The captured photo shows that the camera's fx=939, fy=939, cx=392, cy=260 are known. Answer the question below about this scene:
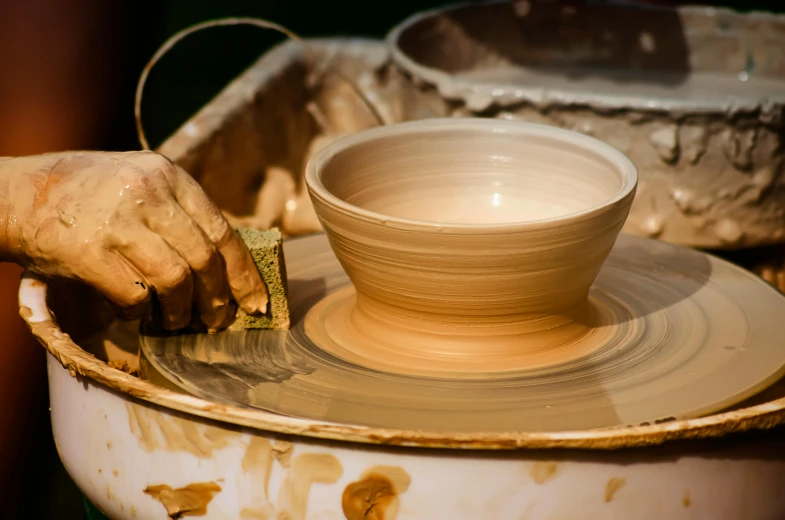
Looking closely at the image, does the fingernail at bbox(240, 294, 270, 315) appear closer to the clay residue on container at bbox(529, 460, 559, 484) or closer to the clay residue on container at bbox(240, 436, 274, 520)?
the clay residue on container at bbox(240, 436, 274, 520)

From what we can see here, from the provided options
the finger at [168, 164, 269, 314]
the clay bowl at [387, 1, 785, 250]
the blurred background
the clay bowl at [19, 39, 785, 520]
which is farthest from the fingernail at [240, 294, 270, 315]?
the clay bowl at [387, 1, 785, 250]

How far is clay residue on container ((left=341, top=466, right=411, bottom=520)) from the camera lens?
835mm

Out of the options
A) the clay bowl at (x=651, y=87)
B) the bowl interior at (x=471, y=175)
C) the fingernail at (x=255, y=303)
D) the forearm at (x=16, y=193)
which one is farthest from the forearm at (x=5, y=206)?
the clay bowl at (x=651, y=87)

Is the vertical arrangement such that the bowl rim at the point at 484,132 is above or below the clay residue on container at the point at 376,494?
above

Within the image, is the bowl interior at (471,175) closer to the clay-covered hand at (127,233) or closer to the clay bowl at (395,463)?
the clay-covered hand at (127,233)

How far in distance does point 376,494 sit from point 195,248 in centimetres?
37

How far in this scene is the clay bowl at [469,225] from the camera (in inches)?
39.8

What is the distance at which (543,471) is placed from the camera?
83 centimetres

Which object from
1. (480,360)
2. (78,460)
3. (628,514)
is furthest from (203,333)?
(628,514)

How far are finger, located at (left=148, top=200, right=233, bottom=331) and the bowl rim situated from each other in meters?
0.14

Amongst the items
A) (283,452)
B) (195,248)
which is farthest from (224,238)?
(283,452)

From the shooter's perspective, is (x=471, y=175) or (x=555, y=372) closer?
(x=555, y=372)

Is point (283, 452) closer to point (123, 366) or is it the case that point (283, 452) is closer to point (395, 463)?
point (395, 463)

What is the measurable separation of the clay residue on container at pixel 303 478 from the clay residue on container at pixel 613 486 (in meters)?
0.24
